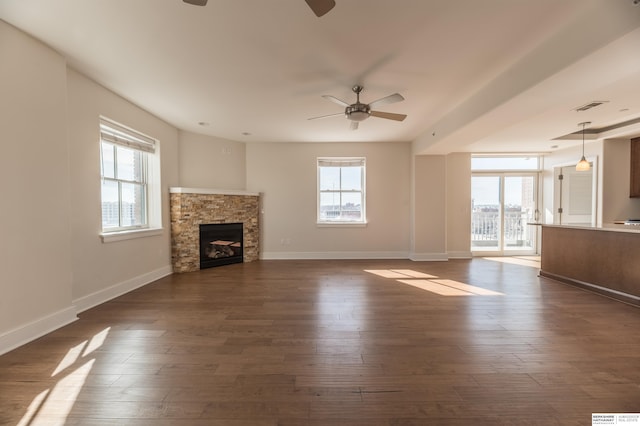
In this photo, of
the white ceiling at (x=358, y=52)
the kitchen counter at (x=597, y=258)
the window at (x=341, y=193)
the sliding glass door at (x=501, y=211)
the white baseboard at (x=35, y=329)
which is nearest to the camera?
the white ceiling at (x=358, y=52)

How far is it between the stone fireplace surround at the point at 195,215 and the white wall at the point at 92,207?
2.83ft

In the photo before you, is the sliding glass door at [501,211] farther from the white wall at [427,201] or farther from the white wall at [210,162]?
the white wall at [210,162]

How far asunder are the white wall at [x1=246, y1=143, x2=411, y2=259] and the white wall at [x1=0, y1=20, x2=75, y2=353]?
149 inches

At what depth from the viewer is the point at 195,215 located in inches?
207

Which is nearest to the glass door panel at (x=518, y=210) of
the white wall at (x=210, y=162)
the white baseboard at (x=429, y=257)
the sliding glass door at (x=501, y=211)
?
the sliding glass door at (x=501, y=211)

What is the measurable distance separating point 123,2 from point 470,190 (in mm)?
6859

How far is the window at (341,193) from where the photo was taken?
651cm

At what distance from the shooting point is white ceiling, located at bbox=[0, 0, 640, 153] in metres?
2.07

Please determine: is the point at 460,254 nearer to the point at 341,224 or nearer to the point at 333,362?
the point at 341,224

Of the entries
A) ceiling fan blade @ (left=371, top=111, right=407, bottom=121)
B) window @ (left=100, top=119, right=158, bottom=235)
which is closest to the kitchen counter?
ceiling fan blade @ (left=371, top=111, right=407, bottom=121)

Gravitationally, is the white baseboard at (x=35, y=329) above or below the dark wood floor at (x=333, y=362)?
above

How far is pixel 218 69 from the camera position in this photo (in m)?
2.98

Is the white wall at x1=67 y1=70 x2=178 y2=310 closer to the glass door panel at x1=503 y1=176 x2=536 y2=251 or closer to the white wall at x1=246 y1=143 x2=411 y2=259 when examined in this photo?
the white wall at x1=246 y1=143 x2=411 y2=259

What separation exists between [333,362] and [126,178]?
13.3ft
